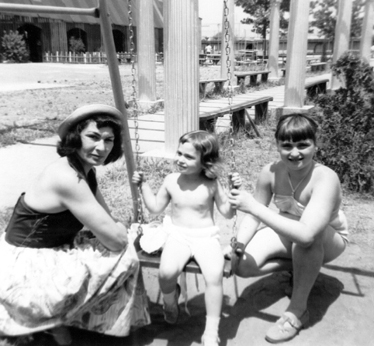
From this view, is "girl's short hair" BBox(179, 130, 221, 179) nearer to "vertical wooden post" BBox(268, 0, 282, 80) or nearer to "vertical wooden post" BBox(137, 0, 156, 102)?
"vertical wooden post" BBox(137, 0, 156, 102)

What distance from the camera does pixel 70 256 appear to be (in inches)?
82.2

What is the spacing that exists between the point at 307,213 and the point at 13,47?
86.6 feet

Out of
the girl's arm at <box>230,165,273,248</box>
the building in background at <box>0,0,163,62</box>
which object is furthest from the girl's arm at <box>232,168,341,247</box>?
the building in background at <box>0,0,163,62</box>

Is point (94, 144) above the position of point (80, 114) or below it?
below

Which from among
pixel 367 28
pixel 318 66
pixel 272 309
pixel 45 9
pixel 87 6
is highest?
pixel 87 6

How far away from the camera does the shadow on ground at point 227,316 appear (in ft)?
7.34

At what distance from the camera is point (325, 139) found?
480 centimetres

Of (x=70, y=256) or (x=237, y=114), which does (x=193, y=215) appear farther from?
Result: (x=237, y=114)

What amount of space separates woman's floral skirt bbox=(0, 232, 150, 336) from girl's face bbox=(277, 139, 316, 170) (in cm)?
88

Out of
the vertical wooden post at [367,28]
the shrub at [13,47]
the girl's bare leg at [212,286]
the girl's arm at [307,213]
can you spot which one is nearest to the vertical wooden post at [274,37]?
the vertical wooden post at [367,28]

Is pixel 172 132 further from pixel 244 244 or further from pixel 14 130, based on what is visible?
pixel 14 130

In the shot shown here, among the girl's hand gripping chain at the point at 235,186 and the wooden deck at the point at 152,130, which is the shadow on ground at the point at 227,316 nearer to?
the girl's hand gripping chain at the point at 235,186

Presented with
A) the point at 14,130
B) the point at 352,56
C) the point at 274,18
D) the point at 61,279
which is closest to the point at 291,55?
the point at 352,56

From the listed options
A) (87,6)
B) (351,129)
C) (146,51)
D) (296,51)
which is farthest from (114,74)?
(87,6)
